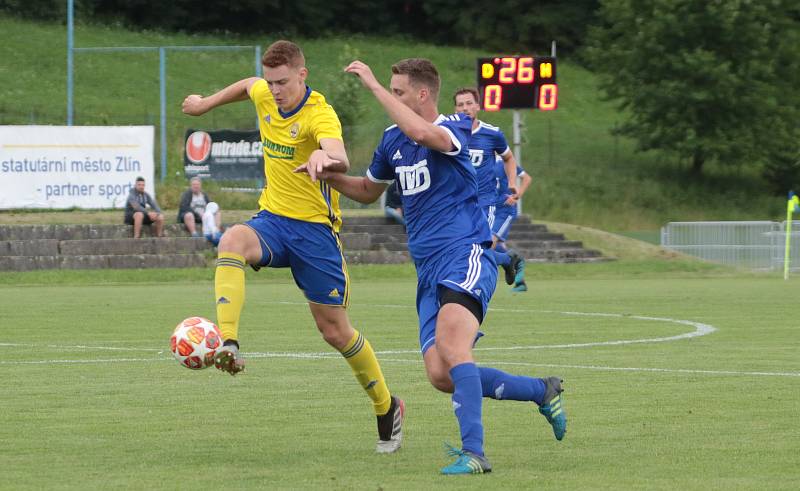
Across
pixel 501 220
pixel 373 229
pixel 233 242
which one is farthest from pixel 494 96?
pixel 233 242

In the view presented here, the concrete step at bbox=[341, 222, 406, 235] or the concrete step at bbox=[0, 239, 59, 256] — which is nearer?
the concrete step at bbox=[0, 239, 59, 256]

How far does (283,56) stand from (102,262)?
824 inches

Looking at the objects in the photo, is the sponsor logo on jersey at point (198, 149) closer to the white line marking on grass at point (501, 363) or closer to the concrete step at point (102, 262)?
the concrete step at point (102, 262)

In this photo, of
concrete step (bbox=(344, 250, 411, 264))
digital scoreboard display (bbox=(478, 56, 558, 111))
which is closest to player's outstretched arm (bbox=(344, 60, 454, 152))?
digital scoreboard display (bbox=(478, 56, 558, 111))

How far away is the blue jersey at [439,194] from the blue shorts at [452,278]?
58mm

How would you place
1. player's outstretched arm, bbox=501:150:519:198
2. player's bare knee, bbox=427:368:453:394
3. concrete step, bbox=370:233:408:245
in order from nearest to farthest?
player's bare knee, bbox=427:368:453:394 → player's outstretched arm, bbox=501:150:519:198 → concrete step, bbox=370:233:408:245

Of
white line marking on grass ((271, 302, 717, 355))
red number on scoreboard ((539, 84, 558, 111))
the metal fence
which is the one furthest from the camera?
the metal fence

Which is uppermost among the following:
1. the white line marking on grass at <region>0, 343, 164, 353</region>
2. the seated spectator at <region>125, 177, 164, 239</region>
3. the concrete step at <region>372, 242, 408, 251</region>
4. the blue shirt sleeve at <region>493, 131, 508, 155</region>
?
the blue shirt sleeve at <region>493, 131, 508, 155</region>

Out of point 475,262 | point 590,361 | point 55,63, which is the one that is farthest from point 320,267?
point 55,63

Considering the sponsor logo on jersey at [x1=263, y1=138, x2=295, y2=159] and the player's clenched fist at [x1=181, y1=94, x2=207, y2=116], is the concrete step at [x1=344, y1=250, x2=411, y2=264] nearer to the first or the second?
the player's clenched fist at [x1=181, y1=94, x2=207, y2=116]

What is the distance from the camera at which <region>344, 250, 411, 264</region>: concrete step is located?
30203mm

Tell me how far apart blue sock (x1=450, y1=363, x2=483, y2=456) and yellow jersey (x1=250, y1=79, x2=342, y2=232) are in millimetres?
1796

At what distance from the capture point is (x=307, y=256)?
848 centimetres

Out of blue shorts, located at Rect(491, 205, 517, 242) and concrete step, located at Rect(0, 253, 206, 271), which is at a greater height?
blue shorts, located at Rect(491, 205, 517, 242)
